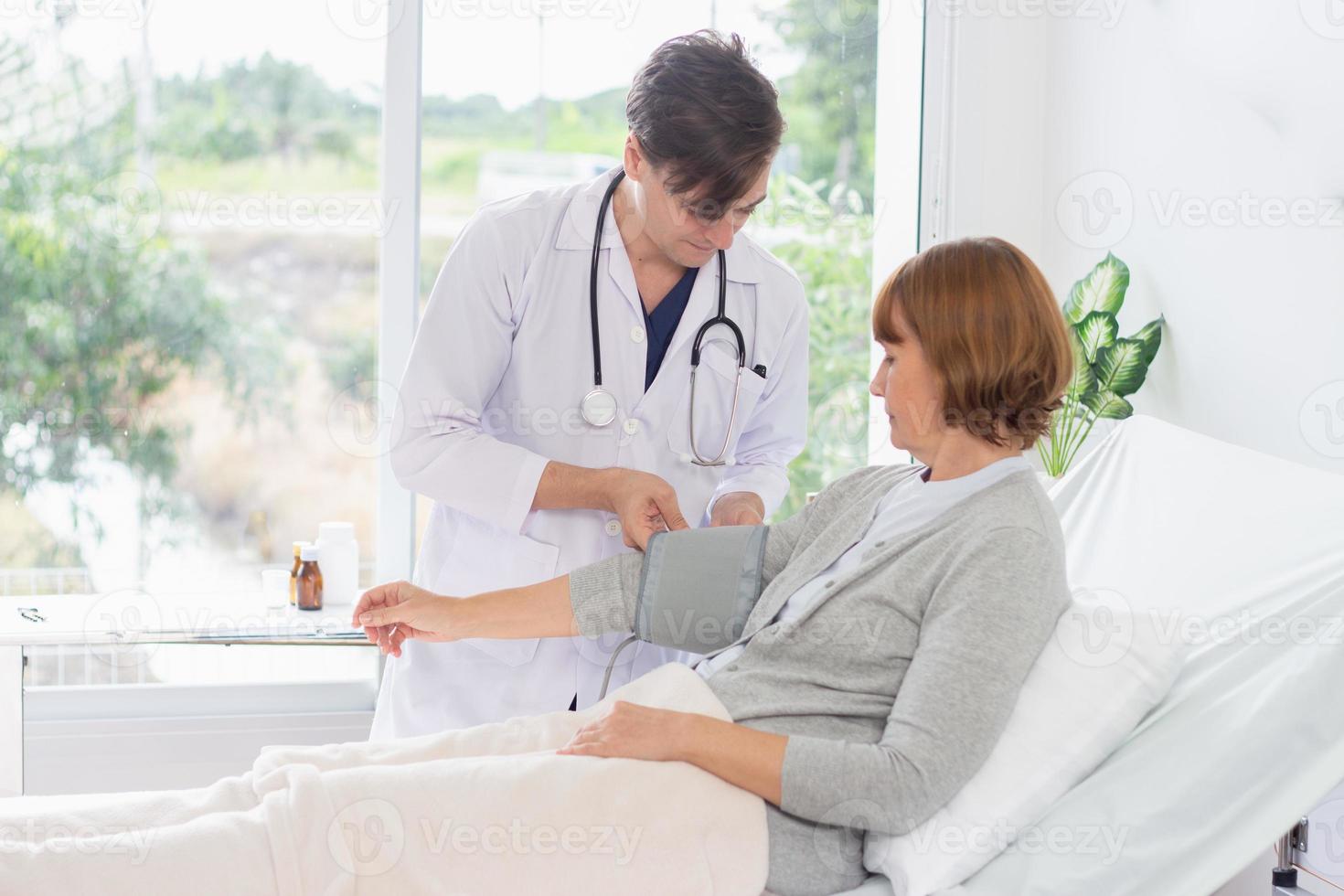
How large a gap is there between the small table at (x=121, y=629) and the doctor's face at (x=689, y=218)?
1058mm

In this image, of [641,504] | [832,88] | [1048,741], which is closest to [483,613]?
[641,504]

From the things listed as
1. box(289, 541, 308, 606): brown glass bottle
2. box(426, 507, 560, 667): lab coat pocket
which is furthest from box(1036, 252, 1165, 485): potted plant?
box(289, 541, 308, 606): brown glass bottle

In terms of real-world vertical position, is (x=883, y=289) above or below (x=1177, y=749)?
above

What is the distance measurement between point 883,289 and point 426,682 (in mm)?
870

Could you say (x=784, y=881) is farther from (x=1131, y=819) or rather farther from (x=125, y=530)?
(x=125, y=530)

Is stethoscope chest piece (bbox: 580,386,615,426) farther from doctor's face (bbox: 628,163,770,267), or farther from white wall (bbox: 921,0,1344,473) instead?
white wall (bbox: 921,0,1344,473)

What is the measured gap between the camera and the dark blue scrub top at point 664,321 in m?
1.74

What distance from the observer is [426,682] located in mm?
1716

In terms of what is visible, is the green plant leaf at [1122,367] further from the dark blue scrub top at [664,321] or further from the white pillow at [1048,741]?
the white pillow at [1048,741]

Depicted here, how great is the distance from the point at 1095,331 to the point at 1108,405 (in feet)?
0.46

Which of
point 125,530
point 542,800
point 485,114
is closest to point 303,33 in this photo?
point 485,114

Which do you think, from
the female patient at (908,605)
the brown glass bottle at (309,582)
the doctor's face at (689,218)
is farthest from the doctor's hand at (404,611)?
the brown glass bottle at (309,582)

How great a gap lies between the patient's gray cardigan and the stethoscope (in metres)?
0.32

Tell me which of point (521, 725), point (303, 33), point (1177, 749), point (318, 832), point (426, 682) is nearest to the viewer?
point (318, 832)
